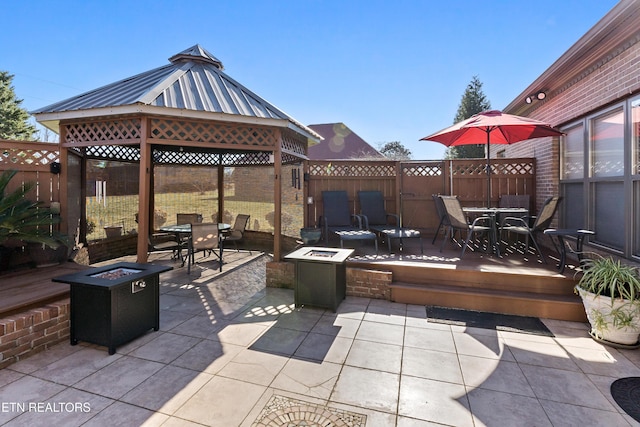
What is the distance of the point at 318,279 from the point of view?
12.9 ft

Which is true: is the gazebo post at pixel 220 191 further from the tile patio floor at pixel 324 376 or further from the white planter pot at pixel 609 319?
the white planter pot at pixel 609 319

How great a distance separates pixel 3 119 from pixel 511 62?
25325mm

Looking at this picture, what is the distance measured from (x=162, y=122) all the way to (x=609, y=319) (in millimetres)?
5711

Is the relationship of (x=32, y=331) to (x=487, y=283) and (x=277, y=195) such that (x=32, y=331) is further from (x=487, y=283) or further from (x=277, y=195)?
(x=487, y=283)

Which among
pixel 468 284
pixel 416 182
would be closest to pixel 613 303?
Result: pixel 468 284

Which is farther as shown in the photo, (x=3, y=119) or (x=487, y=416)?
(x=3, y=119)

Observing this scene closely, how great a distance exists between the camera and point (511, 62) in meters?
10.7

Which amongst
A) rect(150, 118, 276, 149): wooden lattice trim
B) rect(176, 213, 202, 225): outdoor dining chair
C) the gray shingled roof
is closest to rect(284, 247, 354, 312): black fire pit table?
rect(150, 118, 276, 149): wooden lattice trim

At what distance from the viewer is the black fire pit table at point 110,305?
2.81 metres

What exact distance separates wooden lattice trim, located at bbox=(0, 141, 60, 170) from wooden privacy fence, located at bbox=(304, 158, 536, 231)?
4241 mm

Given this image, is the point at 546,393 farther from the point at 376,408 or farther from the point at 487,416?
the point at 376,408

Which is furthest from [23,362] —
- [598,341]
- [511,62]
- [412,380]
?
[511,62]

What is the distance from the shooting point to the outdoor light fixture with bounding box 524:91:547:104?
5727mm

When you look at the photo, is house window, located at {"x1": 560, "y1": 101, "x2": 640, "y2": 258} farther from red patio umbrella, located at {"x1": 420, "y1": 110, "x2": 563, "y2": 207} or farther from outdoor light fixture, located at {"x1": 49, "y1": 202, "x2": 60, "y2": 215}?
outdoor light fixture, located at {"x1": 49, "y1": 202, "x2": 60, "y2": 215}
